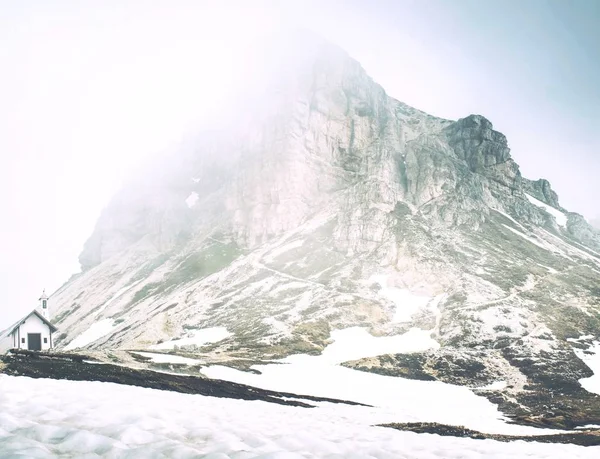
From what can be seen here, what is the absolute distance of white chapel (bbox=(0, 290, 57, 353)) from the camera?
228 ft

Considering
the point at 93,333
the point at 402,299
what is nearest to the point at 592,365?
the point at 402,299

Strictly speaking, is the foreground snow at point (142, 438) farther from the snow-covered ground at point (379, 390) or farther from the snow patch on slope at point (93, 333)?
the snow patch on slope at point (93, 333)

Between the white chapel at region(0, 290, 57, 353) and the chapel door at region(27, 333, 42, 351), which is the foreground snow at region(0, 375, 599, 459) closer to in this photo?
the white chapel at region(0, 290, 57, 353)

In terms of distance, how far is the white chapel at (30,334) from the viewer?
6944cm

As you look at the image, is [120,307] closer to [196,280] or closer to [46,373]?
[196,280]

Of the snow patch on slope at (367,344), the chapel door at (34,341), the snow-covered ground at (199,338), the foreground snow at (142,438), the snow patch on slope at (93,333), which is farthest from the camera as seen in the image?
the snow patch on slope at (93,333)

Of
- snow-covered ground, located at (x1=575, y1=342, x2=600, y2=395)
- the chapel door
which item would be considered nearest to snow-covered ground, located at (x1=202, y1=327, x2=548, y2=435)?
snow-covered ground, located at (x1=575, y1=342, x2=600, y2=395)

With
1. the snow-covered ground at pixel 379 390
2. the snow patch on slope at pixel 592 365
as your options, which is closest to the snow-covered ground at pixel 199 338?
the snow-covered ground at pixel 379 390

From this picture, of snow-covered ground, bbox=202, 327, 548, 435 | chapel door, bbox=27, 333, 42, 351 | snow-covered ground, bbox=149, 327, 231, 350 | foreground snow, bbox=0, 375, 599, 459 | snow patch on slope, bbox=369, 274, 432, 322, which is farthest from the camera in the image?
snow patch on slope, bbox=369, 274, 432, 322

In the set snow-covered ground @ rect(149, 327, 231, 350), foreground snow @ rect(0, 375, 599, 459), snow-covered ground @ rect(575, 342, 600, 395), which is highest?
foreground snow @ rect(0, 375, 599, 459)

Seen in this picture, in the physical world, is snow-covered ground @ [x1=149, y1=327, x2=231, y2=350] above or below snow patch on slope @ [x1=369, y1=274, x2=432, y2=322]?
below

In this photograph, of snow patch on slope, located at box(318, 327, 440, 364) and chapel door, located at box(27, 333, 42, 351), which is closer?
Result: chapel door, located at box(27, 333, 42, 351)

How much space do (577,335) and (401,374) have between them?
52530 mm

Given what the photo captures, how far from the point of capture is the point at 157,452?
7188mm
